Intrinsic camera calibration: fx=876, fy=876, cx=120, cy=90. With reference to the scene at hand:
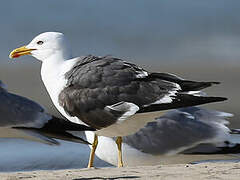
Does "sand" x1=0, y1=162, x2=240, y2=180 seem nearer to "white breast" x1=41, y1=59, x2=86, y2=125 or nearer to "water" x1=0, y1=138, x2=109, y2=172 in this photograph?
"white breast" x1=41, y1=59, x2=86, y2=125

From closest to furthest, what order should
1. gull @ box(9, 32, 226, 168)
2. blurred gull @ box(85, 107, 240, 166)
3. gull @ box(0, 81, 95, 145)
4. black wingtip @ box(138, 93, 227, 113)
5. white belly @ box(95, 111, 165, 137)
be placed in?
gull @ box(0, 81, 95, 145), black wingtip @ box(138, 93, 227, 113), gull @ box(9, 32, 226, 168), white belly @ box(95, 111, 165, 137), blurred gull @ box(85, 107, 240, 166)

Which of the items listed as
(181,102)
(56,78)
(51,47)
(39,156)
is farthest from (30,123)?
(39,156)

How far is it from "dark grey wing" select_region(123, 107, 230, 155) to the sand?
81.5 inches

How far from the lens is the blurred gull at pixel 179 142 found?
27.1 ft

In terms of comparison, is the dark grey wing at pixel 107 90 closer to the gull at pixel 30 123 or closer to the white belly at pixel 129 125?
the white belly at pixel 129 125

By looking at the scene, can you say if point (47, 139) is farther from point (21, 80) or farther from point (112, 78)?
point (21, 80)

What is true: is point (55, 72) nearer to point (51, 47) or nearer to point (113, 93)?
point (51, 47)

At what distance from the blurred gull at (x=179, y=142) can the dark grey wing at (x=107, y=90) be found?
93 centimetres

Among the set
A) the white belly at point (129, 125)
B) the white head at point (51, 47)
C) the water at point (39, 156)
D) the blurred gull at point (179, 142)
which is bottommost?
the water at point (39, 156)

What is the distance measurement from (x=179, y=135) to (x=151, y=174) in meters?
2.63

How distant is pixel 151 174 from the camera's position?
5750 mm

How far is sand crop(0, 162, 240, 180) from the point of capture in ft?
18.4

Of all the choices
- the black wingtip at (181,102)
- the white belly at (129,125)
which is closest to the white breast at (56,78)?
the white belly at (129,125)

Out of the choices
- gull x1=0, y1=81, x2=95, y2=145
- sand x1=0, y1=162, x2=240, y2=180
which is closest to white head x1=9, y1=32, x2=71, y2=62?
gull x1=0, y1=81, x2=95, y2=145
